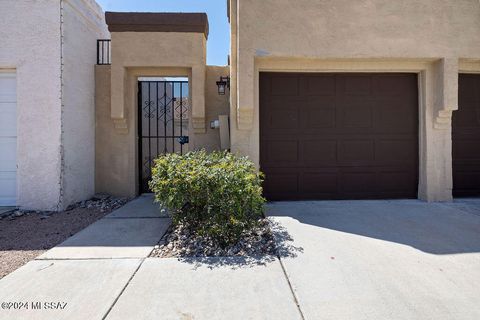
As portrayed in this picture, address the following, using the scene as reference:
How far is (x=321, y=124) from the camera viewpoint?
5980 mm

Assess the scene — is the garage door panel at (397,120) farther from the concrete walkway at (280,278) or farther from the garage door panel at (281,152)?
the concrete walkway at (280,278)

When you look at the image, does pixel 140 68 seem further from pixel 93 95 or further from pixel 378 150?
pixel 378 150

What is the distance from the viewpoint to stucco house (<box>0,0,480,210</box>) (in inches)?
207

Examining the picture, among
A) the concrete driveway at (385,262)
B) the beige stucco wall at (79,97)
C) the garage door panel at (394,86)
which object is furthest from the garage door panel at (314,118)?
the beige stucco wall at (79,97)

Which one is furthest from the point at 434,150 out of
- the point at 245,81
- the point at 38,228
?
the point at 38,228

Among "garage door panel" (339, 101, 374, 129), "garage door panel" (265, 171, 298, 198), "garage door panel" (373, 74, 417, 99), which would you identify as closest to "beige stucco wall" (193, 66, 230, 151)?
"garage door panel" (265, 171, 298, 198)

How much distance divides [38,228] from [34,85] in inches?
111

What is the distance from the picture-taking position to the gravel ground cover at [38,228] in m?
3.44

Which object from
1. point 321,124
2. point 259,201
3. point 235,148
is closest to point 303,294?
point 259,201

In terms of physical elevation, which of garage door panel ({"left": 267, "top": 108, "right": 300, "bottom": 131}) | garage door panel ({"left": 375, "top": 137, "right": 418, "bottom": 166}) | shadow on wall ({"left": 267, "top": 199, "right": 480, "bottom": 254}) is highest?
garage door panel ({"left": 267, "top": 108, "right": 300, "bottom": 131})

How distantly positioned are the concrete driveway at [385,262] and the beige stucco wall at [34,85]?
15.1 feet

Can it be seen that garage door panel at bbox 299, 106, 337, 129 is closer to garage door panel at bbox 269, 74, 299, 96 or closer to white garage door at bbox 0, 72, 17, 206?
garage door panel at bbox 269, 74, 299, 96

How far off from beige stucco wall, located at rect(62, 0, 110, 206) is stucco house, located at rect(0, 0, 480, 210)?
8 cm

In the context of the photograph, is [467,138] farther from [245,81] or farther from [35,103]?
[35,103]
